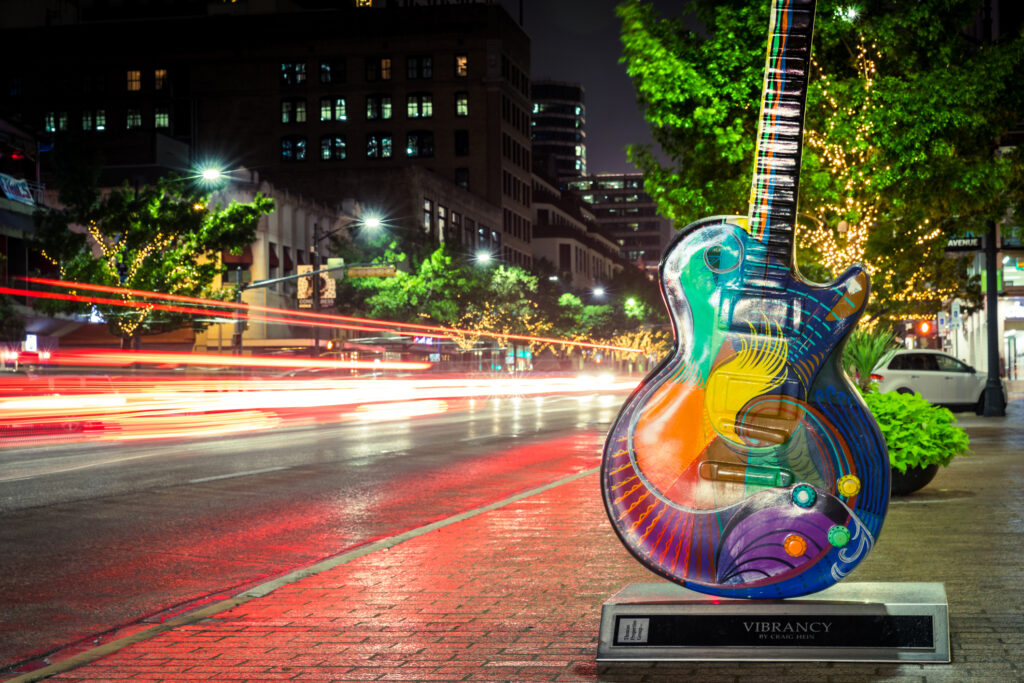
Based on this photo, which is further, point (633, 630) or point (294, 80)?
point (294, 80)

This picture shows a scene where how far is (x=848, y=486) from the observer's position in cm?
526

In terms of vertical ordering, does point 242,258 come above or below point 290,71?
below

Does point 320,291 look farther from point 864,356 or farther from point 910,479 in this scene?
point 910,479

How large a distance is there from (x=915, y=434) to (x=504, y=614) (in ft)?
20.4

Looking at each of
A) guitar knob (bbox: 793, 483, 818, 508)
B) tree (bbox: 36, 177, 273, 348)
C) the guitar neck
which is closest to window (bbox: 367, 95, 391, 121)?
tree (bbox: 36, 177, 273, 348)

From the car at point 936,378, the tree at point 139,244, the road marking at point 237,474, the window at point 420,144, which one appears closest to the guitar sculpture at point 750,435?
the road marking at point 237,474

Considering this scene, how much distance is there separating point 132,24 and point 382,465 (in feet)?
304

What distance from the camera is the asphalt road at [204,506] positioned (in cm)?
821

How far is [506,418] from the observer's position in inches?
1280

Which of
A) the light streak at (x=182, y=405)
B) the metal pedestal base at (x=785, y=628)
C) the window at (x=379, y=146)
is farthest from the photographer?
the window at (x=379, y=146)

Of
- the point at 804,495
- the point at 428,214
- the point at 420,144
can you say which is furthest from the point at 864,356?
the point at 420,144

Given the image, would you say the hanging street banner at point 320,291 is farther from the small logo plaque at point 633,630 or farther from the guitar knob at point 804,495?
the guitar knob at point 804,495

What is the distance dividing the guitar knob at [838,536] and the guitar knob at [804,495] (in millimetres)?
147

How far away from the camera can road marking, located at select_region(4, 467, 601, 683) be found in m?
6.02
